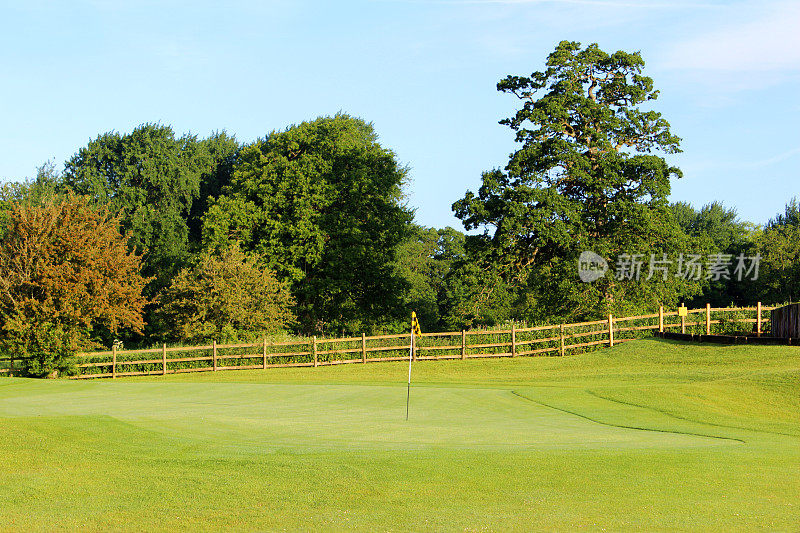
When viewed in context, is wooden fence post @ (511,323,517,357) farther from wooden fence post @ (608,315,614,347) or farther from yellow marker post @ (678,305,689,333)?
yellow marker post @ (678,305,689,333)

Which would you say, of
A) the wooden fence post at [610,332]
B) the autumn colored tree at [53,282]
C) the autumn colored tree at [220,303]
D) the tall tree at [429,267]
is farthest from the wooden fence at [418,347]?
the tall tree at [429,267]

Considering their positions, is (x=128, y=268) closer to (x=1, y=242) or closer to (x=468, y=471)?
(x=1, y=242)

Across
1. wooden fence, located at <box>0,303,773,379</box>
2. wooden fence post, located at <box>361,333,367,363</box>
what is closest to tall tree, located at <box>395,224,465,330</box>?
wooden fence, located at <box>0,303,773,379</box>

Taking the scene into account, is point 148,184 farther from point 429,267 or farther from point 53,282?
point 429,267

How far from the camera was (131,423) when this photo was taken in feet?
47.8

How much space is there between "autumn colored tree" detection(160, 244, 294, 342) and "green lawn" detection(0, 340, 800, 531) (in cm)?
1612

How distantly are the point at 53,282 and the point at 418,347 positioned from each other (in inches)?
664

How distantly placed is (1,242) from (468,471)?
32.9 meters

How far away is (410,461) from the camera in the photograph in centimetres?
1086

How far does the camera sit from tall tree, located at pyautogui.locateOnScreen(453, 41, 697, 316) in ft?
131

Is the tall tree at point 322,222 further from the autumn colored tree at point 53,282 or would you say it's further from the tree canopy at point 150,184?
the autumn colored tree at point 53,282

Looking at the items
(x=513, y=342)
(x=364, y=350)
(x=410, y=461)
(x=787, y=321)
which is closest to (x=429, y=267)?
(x=513, y=342)

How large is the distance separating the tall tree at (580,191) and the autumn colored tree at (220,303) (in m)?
11.8

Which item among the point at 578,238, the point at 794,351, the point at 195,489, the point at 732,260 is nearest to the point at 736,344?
the point at 794,351
